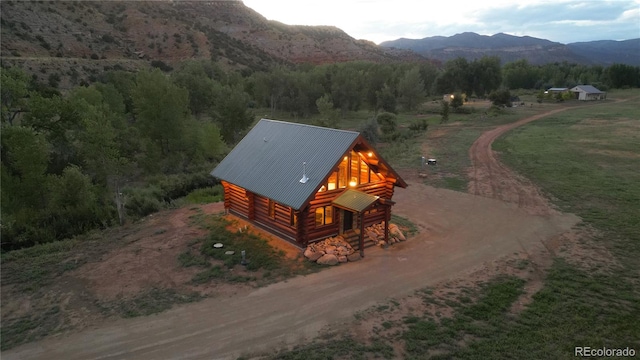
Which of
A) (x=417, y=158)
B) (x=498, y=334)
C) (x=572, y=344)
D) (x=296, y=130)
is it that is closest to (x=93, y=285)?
(x=296, y=130)

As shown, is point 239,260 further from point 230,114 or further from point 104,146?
point 230,114

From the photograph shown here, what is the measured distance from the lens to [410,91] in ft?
244

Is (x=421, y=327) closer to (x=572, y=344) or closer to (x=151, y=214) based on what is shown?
(x=572, y=344)

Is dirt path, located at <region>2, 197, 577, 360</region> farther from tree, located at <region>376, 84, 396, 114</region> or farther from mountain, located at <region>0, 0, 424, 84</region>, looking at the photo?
mountain, located at <region>0, 0, 424, 84</region>

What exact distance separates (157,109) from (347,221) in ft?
77.3

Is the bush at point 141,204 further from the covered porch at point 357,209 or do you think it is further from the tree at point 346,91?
the tree at point 346,91

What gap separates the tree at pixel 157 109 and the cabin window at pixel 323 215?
21.8 metres

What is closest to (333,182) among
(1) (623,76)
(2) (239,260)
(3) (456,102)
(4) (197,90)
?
(2) (239,260)

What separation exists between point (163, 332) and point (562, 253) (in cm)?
1752

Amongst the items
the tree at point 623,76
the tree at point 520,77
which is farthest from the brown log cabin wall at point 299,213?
the tree at point 623,76

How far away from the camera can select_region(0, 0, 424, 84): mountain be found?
64.0m

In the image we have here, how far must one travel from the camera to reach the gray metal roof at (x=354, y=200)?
18.0 meters

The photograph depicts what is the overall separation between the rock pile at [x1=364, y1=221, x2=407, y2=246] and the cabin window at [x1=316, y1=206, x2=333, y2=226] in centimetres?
211

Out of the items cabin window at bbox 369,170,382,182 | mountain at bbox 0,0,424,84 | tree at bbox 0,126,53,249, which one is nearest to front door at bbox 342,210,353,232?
cabin window at bbox 369,170,382,182
